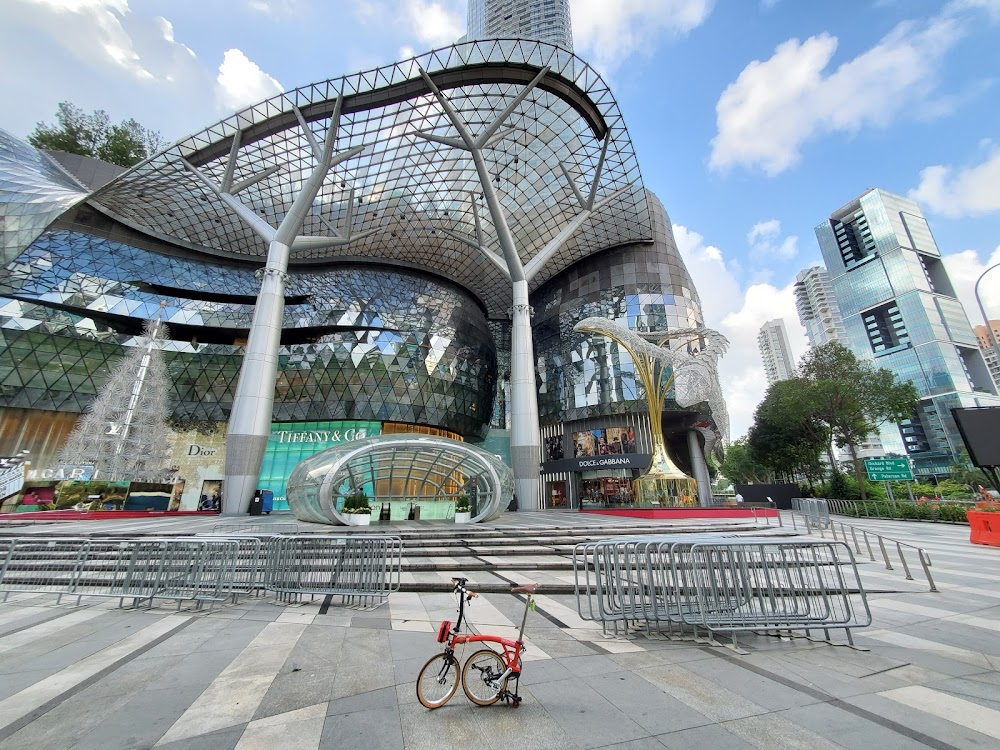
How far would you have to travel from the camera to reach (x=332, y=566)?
7641 mm

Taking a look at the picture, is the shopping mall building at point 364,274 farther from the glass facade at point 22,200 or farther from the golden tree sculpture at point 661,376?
the golden tree sculpture at point 661,376

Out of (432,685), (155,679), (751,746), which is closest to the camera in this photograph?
(751,746)

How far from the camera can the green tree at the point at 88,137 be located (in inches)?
1815

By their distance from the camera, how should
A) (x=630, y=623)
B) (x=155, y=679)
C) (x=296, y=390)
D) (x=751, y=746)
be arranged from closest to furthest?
(x=751, y=746), (x=155, y=679), (x=630, y=623), (x=296, y=390)

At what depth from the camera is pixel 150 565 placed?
23.6 ft

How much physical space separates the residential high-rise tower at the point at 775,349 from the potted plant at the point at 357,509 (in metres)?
196

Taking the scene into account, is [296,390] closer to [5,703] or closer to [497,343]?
[497,343]

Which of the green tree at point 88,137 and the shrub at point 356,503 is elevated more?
the green tree at point 88,137

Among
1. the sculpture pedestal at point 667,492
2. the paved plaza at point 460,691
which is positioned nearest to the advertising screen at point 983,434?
the sculpture pedestal at point 667,492

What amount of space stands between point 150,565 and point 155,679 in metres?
4.01

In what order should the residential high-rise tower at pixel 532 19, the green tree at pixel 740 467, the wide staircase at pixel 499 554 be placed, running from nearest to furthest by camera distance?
the wide staircase at pixel 499 554, the green tree at pixel 740 467, the residential high-rise tower at pixel 532 19

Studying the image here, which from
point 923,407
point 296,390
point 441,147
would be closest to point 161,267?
point 296,390

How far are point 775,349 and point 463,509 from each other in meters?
203

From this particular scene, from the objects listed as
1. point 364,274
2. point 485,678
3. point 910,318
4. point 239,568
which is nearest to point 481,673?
point 485,678
